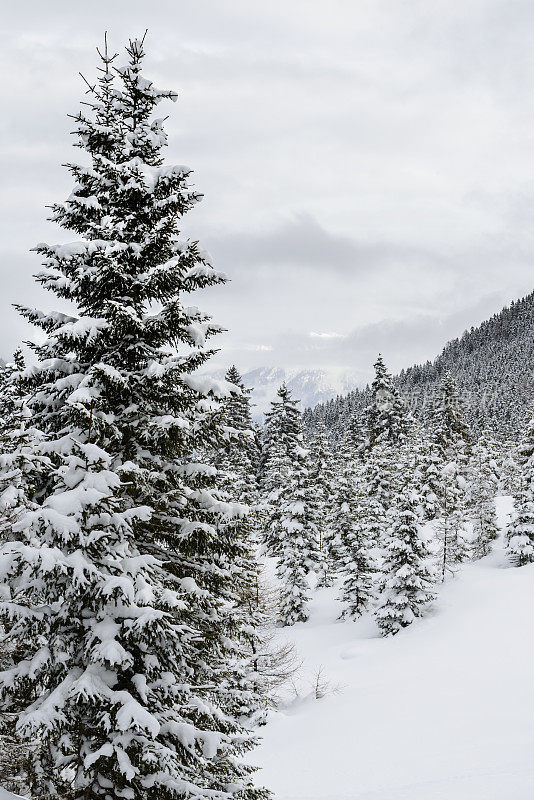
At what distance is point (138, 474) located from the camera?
23.8ft

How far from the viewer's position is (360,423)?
7931 centimetres

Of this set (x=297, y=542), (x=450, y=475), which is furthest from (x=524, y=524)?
(x=297, y=542)

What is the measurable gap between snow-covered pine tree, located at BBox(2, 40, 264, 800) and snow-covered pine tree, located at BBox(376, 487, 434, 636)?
24262mm

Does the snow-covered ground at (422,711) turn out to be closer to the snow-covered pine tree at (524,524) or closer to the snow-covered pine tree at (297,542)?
the snow-covered pine tree at (297,542)

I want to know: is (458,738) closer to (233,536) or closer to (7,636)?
(233,536)

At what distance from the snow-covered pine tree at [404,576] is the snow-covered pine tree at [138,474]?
79.6ft

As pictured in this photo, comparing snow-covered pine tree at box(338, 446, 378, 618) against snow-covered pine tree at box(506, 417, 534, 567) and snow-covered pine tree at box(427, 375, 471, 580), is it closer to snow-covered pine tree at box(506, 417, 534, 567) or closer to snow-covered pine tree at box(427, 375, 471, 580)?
snow-covered pine tree at box(427, 375, 471, 580)

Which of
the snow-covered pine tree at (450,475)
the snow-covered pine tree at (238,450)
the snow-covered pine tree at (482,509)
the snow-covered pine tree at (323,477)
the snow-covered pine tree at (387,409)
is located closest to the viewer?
the snow-covered pine tree at (238,450)

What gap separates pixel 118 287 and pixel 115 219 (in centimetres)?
117

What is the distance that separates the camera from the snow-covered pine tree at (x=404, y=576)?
3103cm

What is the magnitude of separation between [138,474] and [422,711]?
20.1 m

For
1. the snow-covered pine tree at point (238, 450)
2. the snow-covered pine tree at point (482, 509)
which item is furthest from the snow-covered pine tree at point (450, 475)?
the snow-covered pine tree at point (238, 450)

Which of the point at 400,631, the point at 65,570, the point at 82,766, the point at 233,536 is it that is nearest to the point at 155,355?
the point at 233,536

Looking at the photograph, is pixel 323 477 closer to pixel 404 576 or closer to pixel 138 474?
pixel 404 576
